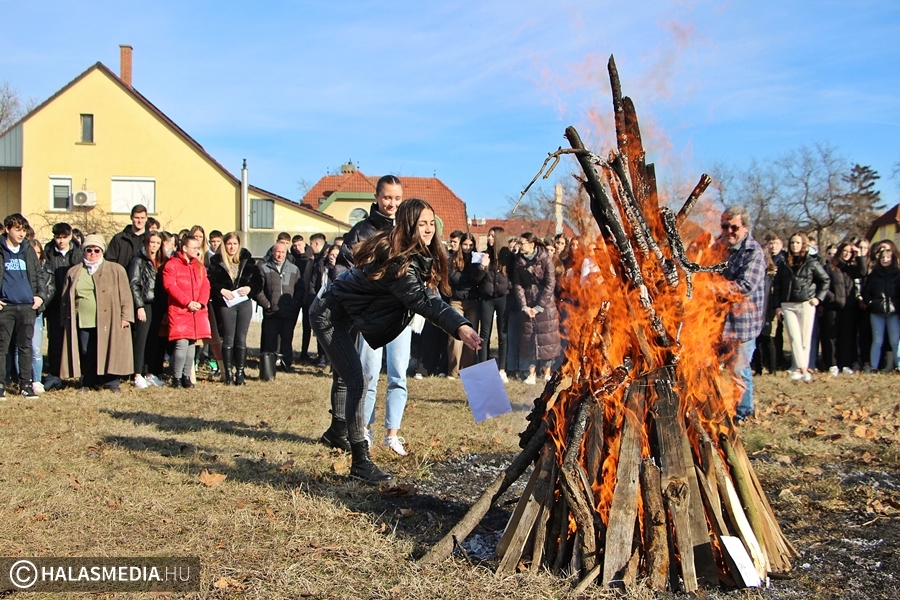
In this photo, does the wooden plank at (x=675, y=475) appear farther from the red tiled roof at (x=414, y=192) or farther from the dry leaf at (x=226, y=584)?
the red tiled roof at (x=414, y=192)

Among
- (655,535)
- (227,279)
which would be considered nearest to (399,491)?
(655,535)

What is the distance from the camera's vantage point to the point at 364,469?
233 inches

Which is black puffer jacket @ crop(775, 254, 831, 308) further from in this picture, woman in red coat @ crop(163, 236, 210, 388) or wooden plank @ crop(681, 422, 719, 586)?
wooden plank @ crop(681, 422, 719, 586)

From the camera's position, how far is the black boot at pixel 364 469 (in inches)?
231

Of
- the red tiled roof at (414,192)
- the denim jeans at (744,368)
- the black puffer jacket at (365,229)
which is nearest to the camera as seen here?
the black puffer jacket at (365,229)

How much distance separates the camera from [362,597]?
157 inches

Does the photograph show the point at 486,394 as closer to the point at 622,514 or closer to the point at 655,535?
the point at 622,514

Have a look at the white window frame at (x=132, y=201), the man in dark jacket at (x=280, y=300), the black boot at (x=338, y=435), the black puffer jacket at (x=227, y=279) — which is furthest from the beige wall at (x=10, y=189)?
the black boot at (x=338, y=435)

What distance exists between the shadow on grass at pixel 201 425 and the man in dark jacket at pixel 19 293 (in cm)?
167

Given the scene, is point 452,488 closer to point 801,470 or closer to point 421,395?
point 801,470

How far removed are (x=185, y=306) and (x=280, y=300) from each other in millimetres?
1792

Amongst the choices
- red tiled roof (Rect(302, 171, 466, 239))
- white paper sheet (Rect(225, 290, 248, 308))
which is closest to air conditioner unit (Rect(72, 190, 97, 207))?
red tiled roof (Rect(302, 171, 466, 239))

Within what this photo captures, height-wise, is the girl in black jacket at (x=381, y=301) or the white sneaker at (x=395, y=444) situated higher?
the girl in black jacket at (x=381, y=301)

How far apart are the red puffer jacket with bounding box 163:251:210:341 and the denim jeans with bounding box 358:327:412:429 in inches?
187
